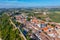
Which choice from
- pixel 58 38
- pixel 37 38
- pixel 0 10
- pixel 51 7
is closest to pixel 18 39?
→ pixel 37 38

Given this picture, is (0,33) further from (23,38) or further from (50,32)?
(50,32)

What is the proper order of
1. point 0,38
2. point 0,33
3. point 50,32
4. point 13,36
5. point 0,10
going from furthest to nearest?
point 0,10 → point 50,32 → point 0,33 → point 0,38 → point 13,36

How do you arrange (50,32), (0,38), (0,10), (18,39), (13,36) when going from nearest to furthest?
(18,39), (13,36), (0,38), (50,32), (0,10)

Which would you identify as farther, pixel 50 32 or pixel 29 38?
pixel 50 32

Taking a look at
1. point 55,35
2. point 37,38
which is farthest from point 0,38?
point 55,35

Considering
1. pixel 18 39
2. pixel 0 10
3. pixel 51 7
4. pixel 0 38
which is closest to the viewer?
pixel 18 39

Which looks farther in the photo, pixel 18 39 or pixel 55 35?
pixel 55 35

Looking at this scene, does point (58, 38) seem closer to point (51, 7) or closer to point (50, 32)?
point (50, 32)

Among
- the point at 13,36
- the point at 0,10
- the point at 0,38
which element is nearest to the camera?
the point at 13,36
